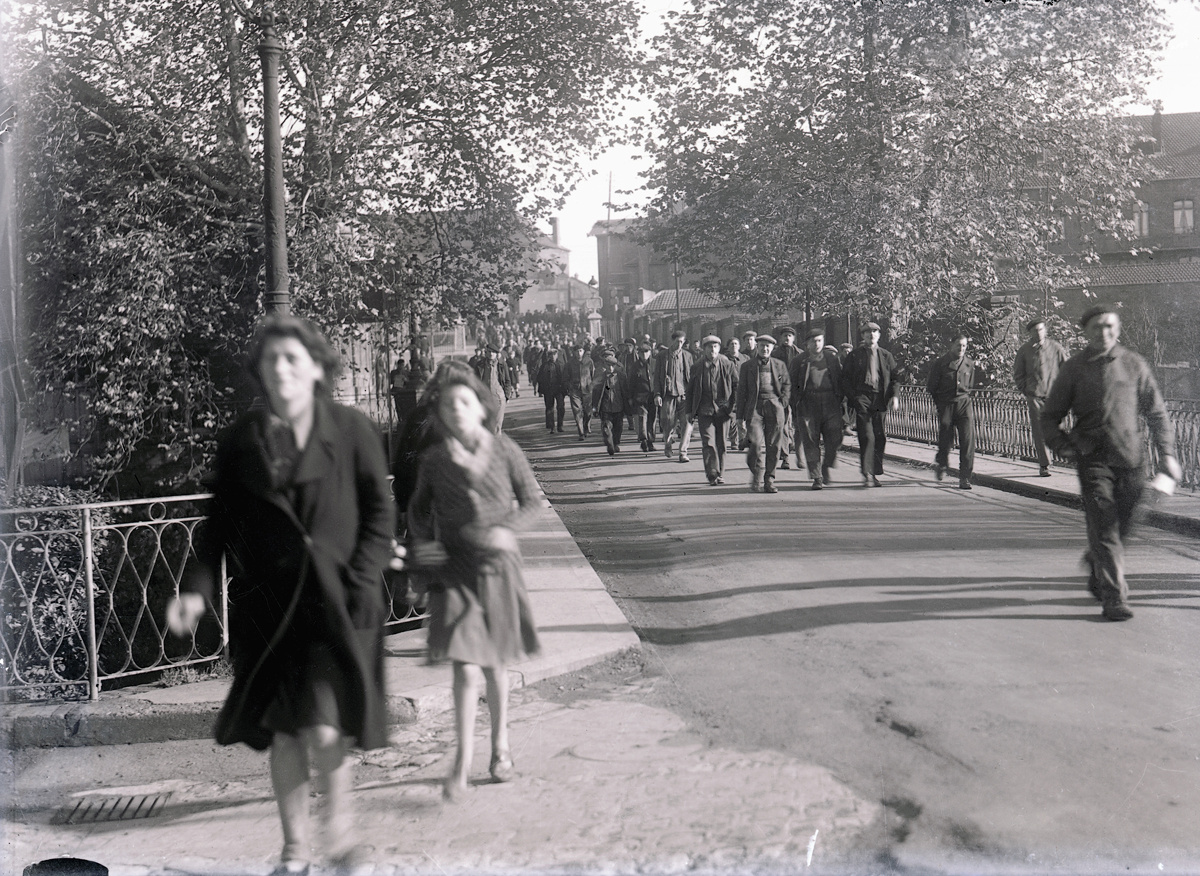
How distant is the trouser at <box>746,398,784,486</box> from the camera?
12.7 meters

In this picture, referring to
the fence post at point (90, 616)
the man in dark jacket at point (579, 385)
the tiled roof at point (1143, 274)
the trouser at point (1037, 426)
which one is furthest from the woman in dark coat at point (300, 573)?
the tiled roof at point (1143, 274)

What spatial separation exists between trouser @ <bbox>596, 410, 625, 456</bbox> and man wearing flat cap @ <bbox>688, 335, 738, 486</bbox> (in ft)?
14.8

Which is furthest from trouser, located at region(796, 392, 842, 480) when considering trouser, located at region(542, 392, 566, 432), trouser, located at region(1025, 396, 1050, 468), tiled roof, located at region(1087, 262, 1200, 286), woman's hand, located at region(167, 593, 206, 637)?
tiled roof, located at region(1087, 262, 1200, 286)

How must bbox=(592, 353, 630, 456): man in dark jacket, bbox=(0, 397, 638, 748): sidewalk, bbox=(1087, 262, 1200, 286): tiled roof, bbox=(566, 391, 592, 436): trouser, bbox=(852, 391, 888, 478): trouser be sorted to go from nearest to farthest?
bbox=(0, 397, 638, 748): sidewalk → bbox=(852, 391, 888, 478): trouser → bbox=(592, 353, 630, 456): man in dark jacket → bbox=(566, 391, 592, 436): trouser → bbox=(1087, 262, 1200, 286): tiled roof

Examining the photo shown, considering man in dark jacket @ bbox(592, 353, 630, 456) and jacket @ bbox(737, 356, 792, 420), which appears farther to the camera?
man in dark jacket @ bbox(592, 353, 630, 456)

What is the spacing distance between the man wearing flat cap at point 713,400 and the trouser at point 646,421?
14.9 ft

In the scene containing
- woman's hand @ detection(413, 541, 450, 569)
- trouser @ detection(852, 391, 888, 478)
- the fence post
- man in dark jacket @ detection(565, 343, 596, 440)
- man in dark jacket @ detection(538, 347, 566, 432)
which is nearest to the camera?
woman's hand @ detection(413, 541, 450, 569)

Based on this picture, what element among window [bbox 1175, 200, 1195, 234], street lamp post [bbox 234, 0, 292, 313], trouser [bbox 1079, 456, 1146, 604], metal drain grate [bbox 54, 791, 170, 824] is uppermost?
window [bbox 1175, 200, 1195, 234]

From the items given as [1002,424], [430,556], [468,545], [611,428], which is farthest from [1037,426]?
[430,556]

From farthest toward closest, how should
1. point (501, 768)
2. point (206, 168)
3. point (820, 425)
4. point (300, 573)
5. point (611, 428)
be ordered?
point (611, 428) < point (206, 168) < point (820, 425) < point (501, 768) < point (300, 573)

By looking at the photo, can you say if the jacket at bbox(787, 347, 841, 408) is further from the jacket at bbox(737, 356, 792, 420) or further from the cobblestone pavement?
the cobblestone pavement

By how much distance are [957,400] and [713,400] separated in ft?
9.17

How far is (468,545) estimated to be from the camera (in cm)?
434

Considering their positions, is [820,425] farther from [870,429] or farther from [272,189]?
[272,189]
